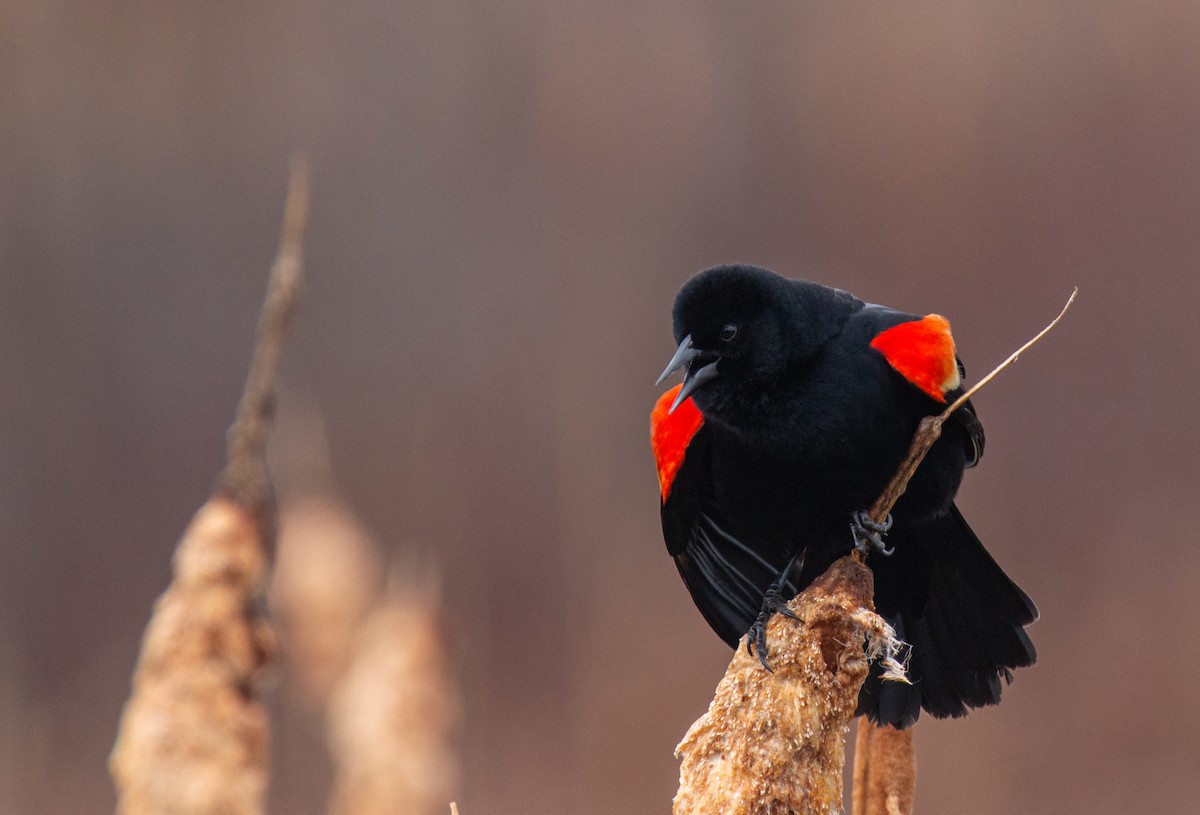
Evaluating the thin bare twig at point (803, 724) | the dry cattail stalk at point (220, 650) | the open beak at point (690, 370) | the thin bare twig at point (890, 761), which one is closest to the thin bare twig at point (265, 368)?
the dry cattail stalk at point (220, 650)

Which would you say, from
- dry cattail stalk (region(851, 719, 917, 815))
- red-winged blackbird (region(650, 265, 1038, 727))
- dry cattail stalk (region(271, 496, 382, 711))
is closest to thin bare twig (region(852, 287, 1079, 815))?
dry cattail stalk (region(851, 719, 917, 815))

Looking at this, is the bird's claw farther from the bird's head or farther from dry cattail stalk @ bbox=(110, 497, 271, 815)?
dry cattail stalk @ bbox=(110, 497, 271, 815)

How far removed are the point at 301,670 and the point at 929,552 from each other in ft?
3.40

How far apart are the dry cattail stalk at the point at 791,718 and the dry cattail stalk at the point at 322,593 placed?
2.88ft

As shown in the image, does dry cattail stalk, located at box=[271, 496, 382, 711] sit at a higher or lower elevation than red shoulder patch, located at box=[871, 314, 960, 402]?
lower

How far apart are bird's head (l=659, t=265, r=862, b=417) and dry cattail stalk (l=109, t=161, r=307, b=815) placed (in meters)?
0.74

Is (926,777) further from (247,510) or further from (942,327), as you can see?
(247,510)

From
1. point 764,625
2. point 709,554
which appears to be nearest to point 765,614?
point 764,625

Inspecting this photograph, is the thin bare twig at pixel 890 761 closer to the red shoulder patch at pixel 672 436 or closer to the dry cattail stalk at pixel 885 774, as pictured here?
the dry cattail stalk at pixel 885 774

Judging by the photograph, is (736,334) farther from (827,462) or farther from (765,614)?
(765,614)

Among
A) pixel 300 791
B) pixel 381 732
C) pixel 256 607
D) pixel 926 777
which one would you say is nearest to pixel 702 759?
pixel 256 607

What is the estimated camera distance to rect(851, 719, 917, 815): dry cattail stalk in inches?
42.3

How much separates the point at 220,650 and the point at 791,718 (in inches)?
20.2

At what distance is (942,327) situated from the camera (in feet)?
5.27
